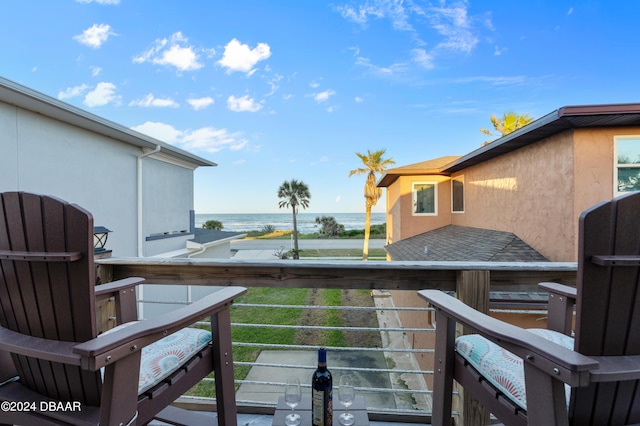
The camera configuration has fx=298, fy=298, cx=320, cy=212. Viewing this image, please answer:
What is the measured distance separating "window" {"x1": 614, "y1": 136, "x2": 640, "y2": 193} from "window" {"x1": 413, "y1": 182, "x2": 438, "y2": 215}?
509 cm

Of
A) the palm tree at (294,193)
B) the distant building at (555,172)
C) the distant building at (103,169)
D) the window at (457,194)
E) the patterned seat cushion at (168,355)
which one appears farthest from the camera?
the palm tree at (294,193)

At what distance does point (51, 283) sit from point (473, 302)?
5.55 ft

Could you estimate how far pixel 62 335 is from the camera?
87cm

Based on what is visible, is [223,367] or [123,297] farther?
[123,297]

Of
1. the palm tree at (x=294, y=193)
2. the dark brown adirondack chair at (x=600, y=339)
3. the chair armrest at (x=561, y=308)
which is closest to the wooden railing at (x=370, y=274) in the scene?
the chair armrest at (x=561, y=308)

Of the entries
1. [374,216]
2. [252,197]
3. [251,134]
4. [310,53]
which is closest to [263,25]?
[310,53]

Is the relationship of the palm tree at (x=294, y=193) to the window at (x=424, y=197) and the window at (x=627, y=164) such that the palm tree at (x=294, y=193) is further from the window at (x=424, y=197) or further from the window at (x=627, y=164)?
the window at (x=627, y=164)

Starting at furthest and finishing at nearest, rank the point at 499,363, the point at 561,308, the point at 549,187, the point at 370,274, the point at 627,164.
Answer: the point at 549,187 < the point at 627,164 < the point at 370,274 < the point at 561,308 < the point at 499,363

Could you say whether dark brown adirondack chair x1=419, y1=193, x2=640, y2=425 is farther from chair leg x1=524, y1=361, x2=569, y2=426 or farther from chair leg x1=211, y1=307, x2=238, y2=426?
chair leg x1=211, y1=307, x2=238, y2=426

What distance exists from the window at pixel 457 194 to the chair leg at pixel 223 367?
898 cm

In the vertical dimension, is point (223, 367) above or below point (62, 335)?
below

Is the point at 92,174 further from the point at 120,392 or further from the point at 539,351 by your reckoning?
the point at 539,351

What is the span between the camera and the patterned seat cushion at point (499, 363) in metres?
0.88

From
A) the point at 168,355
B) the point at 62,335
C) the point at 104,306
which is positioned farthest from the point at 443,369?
the point at 104,306
